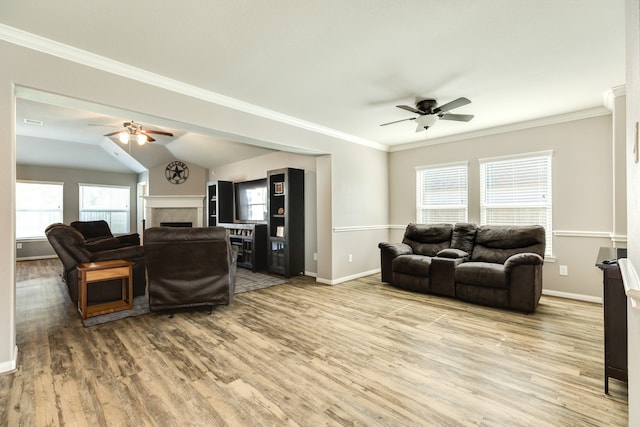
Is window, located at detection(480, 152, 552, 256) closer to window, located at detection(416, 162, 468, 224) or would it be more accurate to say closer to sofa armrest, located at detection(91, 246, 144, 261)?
window, located at detection(416, 162, 468, 224)

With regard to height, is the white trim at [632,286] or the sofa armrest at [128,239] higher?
the white trim at [632,286]

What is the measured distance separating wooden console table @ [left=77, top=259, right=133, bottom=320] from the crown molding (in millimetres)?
2080

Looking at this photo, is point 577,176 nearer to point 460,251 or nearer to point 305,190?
point 460,251

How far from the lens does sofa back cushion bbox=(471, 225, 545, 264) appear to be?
12.9 feet

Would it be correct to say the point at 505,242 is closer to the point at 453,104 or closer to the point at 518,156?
the point at 518,156

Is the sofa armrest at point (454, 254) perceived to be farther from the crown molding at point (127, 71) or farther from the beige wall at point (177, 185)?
the beige wall at point (177, 185)

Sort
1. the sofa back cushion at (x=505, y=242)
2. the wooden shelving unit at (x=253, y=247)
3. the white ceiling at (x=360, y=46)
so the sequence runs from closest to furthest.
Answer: the white ceiling at (x=360, y=46)
the sofa back cushion at (x=505, y=242)
the wooden shelving unit at (x=253, y=247)

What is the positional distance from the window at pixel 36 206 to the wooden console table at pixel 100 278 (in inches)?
237

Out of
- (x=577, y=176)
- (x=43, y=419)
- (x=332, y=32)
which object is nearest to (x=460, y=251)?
(x=577, y=176)

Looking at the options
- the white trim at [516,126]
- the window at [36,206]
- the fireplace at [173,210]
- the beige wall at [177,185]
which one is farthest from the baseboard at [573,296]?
the window at [36,206]

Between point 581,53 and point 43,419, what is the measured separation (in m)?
4.74

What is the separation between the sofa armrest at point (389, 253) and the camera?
4723 mm

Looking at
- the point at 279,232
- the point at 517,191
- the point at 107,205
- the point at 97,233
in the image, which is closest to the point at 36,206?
the point at 107,205

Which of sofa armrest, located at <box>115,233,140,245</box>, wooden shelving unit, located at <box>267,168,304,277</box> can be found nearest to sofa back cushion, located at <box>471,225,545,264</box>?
wooden shelving unit, located at <box>267,168,304,277</box>
